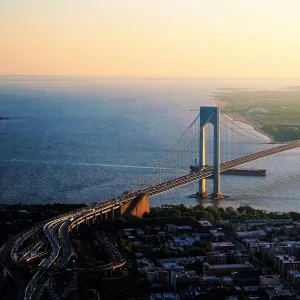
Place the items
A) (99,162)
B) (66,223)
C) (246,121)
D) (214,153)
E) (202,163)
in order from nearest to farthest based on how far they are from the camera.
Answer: (66,223) < (214,153) < (202,163) < (99,162) < (246,121)

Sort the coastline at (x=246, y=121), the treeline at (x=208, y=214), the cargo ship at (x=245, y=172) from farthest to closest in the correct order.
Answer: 1. the coastline at (x=246, y=121)
2. the cargo ship at (x=245, y=172)
3. the treeline at (x=208, y=214)

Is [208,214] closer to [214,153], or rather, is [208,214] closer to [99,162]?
[214,153]

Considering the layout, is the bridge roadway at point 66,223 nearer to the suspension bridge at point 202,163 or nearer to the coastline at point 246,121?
the suspension bridge at point 202,163

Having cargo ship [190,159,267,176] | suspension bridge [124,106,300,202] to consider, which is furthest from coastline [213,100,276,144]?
cargo ship [190,159,267,176]

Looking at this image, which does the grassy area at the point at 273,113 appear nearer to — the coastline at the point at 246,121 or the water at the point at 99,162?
the coastline at the point at 246,121

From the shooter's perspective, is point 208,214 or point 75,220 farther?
point 208,214

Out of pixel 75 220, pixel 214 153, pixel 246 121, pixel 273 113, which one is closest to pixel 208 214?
pixel 75 220

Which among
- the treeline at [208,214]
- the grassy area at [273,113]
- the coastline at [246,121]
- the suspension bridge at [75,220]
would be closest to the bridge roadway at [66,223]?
the suspension bridge at [75,220]

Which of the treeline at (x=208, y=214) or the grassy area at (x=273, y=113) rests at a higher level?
the grassy area at (x=273, y=113)

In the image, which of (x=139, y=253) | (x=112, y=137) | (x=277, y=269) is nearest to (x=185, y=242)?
(x=139, y=253)

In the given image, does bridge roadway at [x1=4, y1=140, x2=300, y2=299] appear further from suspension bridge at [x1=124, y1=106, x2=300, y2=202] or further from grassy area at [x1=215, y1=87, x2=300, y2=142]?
grassy area at [x1=215, y1=87, x2=300, y2=142]

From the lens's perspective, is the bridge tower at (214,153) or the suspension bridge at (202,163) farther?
the bridge tower at (214,153)


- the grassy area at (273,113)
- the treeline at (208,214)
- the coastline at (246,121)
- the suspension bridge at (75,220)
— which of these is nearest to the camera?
the suspension bridge at (75,220)
